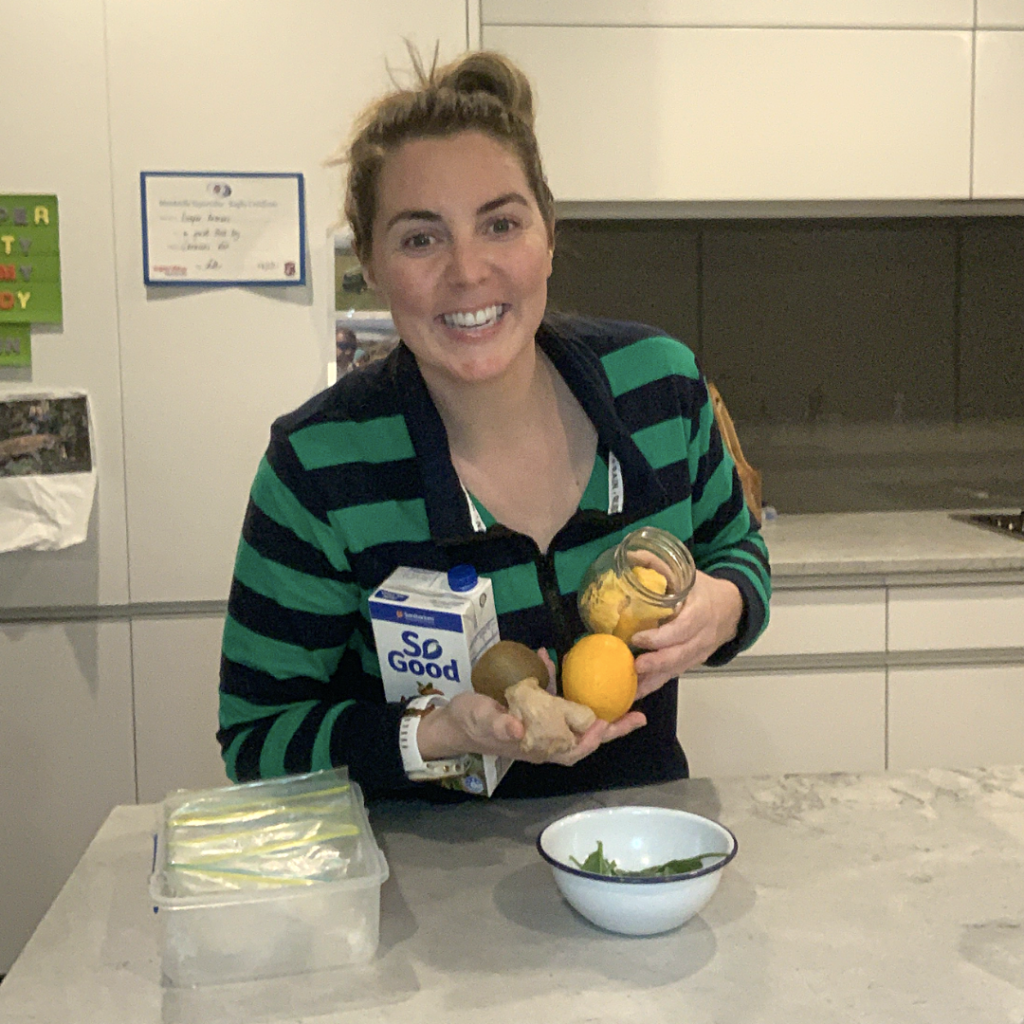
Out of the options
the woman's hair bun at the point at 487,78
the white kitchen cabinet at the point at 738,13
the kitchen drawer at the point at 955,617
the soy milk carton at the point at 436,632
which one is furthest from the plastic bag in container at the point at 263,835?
the white kitchen cabinet at the point at 738,13

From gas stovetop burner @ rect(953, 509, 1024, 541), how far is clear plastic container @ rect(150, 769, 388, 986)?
183 centimetres

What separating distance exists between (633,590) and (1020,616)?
1496 millimetres

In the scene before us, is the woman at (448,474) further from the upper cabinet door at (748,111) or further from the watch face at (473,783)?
the upper cabinet door at (748,111)

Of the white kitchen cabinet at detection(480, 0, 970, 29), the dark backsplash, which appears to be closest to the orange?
the white kitchen cabinet at detection(480, 0, 970, 29)

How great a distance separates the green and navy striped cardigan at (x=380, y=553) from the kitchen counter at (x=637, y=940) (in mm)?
117

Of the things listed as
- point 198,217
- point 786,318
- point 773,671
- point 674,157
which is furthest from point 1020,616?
point 198,217

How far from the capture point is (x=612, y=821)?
885 mm

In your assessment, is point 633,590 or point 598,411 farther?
point 598,411

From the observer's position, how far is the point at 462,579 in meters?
0.93

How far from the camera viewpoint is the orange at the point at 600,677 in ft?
2.77

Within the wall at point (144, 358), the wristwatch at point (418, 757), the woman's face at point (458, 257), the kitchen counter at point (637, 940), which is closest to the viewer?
the kitchen counter at point (637, 940)

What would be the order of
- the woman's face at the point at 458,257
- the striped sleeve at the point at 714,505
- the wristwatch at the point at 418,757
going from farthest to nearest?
the striped sleeve at the point at 714,505 < the woman's face at the point at 458,257 < the wristwatch at the point at 418,757

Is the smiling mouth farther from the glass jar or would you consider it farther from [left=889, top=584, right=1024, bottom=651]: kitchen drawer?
[left=889, top=584, right=1024, bottom=651]: kitchen drawer

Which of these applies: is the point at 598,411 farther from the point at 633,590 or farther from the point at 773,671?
the point at 773,671
